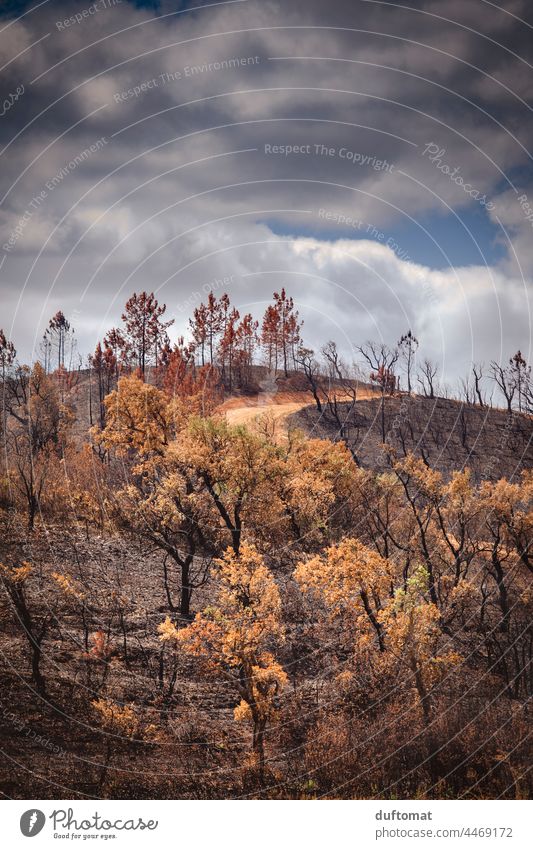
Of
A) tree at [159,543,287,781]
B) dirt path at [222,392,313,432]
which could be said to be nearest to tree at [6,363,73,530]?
dirt path at [222,392,313,432]

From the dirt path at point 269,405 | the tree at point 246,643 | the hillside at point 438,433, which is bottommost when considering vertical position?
the tree at point 246,643

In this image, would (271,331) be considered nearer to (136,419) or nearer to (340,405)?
(340,405)

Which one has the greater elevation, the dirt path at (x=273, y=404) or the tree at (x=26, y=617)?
the dirt path at (x=273, y=404)

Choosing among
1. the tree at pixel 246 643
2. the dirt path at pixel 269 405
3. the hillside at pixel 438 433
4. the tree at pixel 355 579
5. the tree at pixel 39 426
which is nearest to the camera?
the tree at pixel 246 643

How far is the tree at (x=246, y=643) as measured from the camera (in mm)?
27031

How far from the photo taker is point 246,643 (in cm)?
2895

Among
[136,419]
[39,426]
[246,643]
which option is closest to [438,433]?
[39,426]

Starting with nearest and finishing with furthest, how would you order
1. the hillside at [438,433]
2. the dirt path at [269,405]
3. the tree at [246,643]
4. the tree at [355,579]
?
the tree at [246,643], the tree at [355,579], the hillside at [438,433], the dirt path at [269,405]

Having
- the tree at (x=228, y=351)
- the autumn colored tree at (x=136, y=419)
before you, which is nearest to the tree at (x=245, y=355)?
the tree at (x=228, y=351)

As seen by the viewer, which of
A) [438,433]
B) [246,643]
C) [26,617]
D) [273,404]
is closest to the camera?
[246,643]

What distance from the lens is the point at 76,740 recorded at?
83.9ft

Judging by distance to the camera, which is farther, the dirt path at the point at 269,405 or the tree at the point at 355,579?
the dirt path at the point at 269,405

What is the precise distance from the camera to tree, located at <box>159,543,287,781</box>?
27031 millimetres

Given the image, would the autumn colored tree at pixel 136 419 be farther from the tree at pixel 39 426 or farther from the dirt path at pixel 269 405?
the dirt path at pixel 269 405
